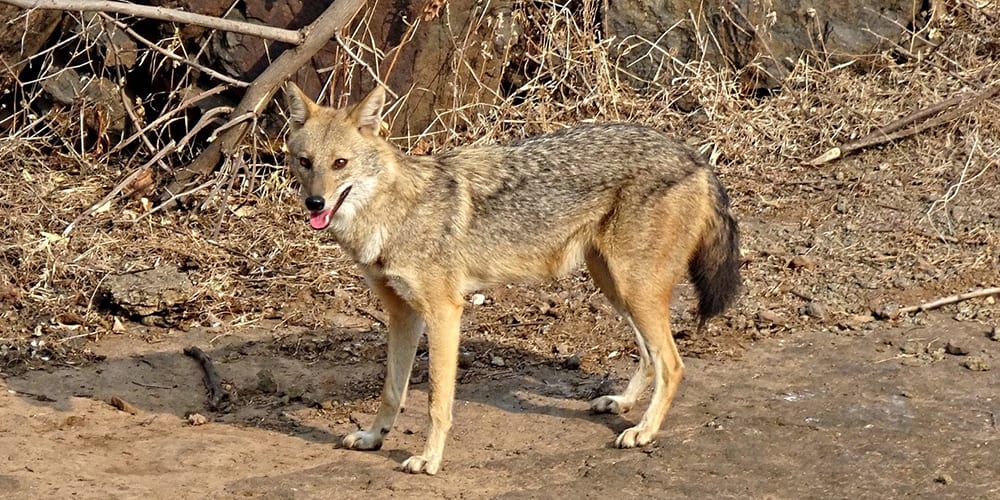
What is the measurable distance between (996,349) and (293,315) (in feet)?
14.0

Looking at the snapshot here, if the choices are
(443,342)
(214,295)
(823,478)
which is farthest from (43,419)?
(823,478)

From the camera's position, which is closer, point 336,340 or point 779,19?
point 336,340

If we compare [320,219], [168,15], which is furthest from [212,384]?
[168,15]

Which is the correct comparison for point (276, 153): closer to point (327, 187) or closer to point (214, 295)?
point (214, 295)

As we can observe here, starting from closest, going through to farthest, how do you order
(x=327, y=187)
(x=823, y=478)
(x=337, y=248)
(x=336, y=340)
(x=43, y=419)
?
(x=823, y=478), (x=327, y=187), (x=43, y=419), (x=336, y=340), (x=337, y=248)

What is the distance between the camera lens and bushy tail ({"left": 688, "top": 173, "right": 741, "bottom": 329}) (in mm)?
6398

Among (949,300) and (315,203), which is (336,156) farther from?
(949,300)

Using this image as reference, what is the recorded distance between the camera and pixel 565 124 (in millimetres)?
10227

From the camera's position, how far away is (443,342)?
19.5 feet

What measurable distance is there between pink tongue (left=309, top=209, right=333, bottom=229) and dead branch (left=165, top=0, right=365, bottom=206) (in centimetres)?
352

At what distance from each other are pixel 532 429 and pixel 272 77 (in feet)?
13.2

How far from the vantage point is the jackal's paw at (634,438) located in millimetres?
6031

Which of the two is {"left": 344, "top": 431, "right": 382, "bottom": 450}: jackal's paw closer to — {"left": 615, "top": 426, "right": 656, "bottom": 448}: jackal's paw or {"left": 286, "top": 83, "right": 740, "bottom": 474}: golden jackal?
{"left": 286, "top": 83, "right": 740, "bottom": 474}: golden jackal

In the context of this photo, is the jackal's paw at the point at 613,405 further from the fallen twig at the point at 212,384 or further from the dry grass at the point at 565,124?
the fallen twig at the point at 212,384
